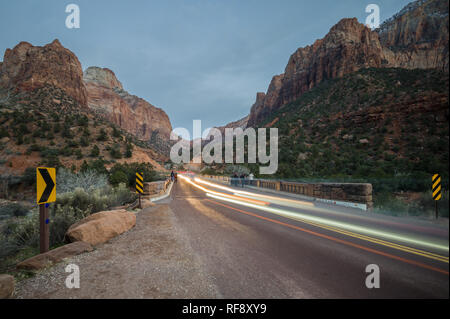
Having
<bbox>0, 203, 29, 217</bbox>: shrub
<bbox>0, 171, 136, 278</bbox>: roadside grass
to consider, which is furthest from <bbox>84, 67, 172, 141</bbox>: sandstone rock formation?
<bbox>0, 171, 136, 278</bbox>: roadside grass

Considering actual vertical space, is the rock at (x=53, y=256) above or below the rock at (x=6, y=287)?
below

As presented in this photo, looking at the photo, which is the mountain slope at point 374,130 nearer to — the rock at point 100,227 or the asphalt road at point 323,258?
the asphalt road at point 323,258

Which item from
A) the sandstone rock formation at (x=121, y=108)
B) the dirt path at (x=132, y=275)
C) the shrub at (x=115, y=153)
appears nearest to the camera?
the dirt path at (x=132, y=275)

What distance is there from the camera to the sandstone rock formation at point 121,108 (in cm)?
10038

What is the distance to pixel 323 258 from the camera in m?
3.84

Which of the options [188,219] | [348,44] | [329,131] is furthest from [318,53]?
[188,219]

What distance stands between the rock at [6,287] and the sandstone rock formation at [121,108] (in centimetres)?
9976

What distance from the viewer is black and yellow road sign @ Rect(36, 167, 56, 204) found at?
3893 millimetres

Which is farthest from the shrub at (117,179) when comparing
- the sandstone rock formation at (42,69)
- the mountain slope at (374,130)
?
the sandstone rock formation at (42,69)

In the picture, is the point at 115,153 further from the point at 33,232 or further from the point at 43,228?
the point at 43,228

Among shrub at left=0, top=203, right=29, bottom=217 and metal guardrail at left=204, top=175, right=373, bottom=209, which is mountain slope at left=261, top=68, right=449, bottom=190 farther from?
shrub at left=0, top=203, right=29, bottom=217

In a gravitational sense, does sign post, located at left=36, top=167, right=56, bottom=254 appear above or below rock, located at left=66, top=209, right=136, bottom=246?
above

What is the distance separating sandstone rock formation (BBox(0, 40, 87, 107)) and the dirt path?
66.0 m

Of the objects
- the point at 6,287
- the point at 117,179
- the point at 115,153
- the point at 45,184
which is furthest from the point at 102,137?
the point at 6,287
